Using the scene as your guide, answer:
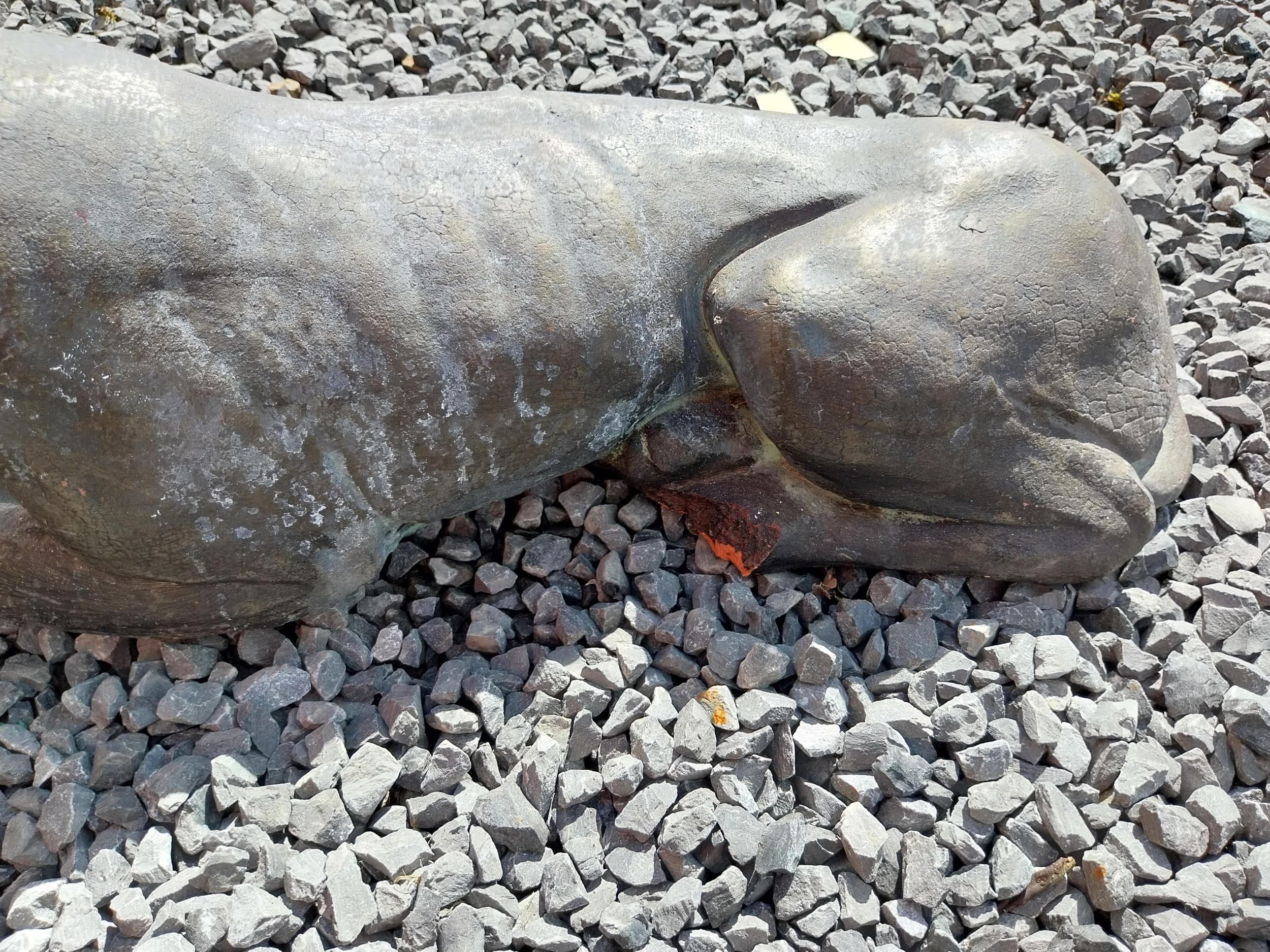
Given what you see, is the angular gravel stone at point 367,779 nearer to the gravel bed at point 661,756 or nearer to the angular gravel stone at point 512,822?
the gravel bed at point 661,756

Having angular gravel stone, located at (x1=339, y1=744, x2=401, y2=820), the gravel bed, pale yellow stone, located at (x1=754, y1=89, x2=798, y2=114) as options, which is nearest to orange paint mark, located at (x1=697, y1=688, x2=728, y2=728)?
the gravel bed

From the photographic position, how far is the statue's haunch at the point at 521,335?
1.61 metres

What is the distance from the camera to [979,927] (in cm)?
178

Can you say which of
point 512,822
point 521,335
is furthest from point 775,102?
point 512,822

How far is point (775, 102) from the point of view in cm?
324

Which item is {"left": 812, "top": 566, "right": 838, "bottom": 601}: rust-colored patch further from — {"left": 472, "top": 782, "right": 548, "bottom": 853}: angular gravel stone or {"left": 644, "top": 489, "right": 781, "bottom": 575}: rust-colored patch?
{"left": 472, "top": 782, "right": 548, "bottom": 853}: angular gravel stone

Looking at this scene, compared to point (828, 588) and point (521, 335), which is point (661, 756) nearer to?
point (828, 588)

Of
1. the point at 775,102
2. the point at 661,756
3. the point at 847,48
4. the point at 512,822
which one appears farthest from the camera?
the point at 847,48

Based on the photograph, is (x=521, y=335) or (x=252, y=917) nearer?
(x=252, y=917)

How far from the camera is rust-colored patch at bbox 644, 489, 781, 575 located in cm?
217

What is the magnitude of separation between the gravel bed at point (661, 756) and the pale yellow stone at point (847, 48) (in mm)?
1578

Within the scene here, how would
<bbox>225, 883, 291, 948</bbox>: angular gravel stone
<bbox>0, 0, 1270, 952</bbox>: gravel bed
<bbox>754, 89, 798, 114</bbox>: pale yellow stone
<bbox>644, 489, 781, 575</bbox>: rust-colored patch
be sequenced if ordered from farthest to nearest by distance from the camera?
<bbox>754, 89, 798, 114</bbox>: pale yellow stone, <bbox>644, 489, 781, 575</bbox>: rust-colored patch, <bbox>0, 0, 1270, 952</bbox>: gravel bed, <bbox>225, 883, 291, 948</bbox>: angular gravel stone

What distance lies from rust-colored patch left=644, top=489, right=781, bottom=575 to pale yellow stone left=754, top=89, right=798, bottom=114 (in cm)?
151

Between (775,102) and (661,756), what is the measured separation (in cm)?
213
